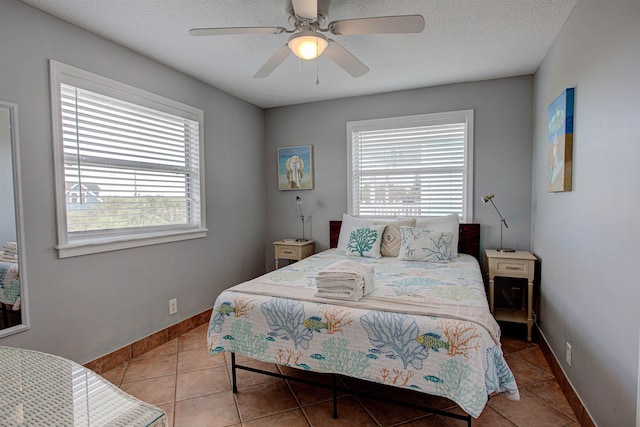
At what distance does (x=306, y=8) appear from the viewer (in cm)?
168

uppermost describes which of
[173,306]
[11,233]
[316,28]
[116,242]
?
[316,28]

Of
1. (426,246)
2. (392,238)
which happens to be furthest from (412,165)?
(426,246)

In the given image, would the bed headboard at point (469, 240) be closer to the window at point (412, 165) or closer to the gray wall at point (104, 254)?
the window at point (412, 165)

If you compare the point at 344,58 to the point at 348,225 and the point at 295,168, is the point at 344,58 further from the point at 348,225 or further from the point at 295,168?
the point at 295,168

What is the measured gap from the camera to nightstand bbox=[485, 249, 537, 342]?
282 cm

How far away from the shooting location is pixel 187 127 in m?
3.22

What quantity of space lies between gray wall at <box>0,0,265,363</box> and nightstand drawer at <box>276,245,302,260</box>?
489 millimetres

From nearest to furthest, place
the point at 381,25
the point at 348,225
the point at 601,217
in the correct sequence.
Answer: the point at 601,217
the point at 381,25
the point at 348,225

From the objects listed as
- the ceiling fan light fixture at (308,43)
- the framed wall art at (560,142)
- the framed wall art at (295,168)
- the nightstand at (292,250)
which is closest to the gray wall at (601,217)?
the framed wall art at (560,142)

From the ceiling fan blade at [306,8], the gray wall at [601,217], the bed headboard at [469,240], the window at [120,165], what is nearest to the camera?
the gray wall at [601,217]

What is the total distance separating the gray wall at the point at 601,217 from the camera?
134cm

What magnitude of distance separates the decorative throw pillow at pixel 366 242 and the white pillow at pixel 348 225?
7.1 inches

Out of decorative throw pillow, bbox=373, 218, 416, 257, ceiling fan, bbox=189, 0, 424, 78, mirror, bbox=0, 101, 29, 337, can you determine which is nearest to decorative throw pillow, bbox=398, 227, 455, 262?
decorative throw pillow, bbox=373, 218, 416, 257

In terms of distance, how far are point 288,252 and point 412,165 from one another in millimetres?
1774
